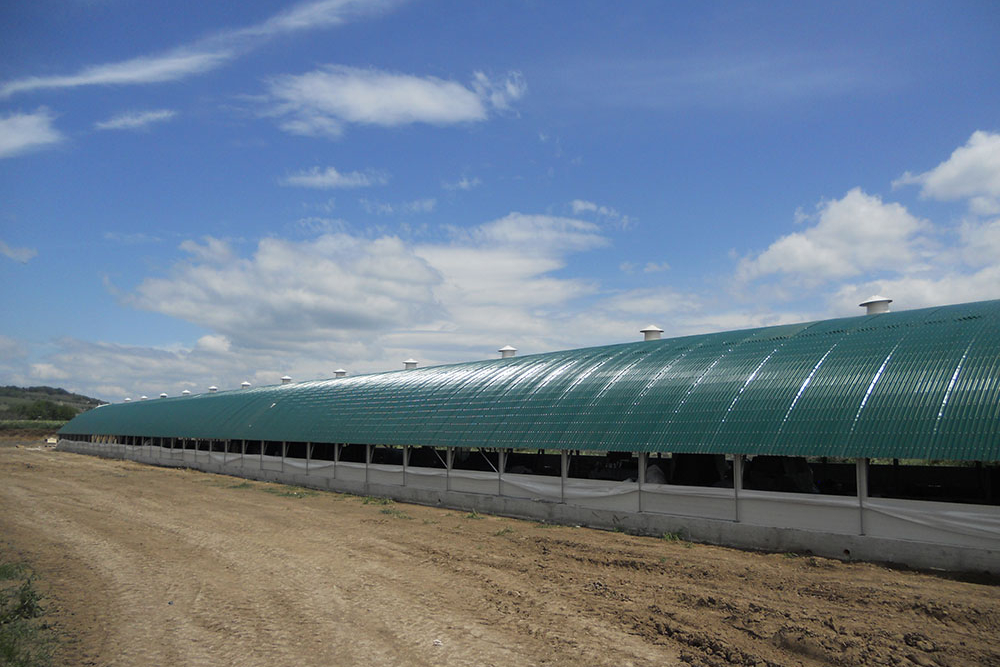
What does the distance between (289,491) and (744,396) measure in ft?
74.1

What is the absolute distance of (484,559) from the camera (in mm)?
16531

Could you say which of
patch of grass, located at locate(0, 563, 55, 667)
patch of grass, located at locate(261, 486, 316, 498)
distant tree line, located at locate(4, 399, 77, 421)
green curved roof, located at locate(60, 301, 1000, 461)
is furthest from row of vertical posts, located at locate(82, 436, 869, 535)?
distant tree line, located at locate(4, 399, 77, 421)

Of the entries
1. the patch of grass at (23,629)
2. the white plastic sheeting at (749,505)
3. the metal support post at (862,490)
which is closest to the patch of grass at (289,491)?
the white plastic sheeting at (749,505)

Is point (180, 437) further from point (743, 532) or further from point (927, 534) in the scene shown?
point (927, 534)

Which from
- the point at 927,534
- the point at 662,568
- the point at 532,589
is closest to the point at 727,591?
the point at 662,568

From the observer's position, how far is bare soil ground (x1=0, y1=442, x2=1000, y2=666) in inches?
389

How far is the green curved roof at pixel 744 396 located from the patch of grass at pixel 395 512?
2.98m

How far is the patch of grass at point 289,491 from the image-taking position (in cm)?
3117

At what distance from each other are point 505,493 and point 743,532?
29.6 ft

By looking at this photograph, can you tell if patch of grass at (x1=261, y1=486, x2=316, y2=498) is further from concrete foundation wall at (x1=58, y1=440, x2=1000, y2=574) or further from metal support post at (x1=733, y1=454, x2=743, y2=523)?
metal support post at (x1=733, y1=454, x2=743, y2=523)

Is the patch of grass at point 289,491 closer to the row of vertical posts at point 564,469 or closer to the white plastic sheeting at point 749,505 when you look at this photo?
the row of vertical posts at point 564,469

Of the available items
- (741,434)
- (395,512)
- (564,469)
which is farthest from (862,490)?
(395,512)

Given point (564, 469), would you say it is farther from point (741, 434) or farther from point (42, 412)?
point (42, 412)

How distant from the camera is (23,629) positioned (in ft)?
34.2
